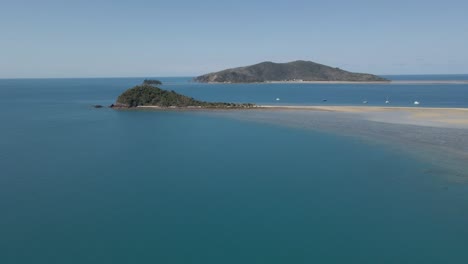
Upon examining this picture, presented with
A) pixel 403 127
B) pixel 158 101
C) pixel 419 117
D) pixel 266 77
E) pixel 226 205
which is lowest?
pixel 226 205

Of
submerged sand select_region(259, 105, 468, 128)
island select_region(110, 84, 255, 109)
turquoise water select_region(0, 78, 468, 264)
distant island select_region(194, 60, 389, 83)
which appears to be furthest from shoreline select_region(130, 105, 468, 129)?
distant island select_region(194, 60, 389, 83)

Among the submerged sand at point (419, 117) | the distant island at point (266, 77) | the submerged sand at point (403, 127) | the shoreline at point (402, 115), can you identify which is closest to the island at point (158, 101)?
the shoreline at point (402, 115)

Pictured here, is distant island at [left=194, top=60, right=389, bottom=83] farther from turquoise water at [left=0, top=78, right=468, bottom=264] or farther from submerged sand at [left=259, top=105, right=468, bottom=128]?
turquoise water at [left=0, top=78, right=468, bottom=264]

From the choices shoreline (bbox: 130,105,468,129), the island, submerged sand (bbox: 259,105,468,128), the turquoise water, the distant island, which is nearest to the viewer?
the turquoise water

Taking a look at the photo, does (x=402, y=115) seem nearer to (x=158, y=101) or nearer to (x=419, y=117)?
(x=419, y=117)

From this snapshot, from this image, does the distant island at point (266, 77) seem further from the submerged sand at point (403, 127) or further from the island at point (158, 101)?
the submerged sand at point (403, 127)

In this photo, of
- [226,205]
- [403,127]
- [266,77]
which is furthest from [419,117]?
[266,77]
